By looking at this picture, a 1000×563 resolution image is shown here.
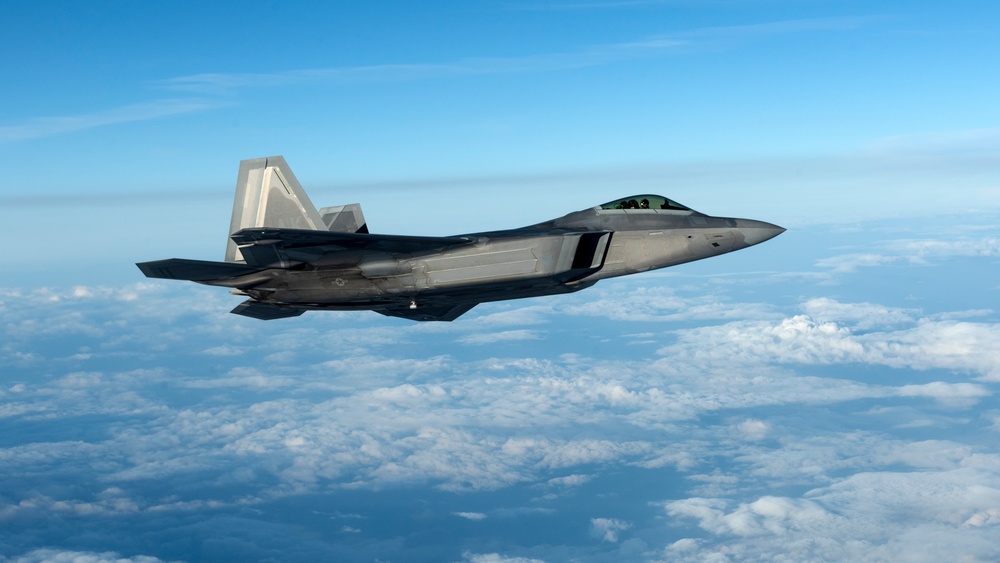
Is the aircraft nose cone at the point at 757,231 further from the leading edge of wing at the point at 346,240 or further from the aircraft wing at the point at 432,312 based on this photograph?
the aircraft wing at the point at 432,312

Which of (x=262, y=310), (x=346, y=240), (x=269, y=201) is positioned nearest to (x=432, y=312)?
(x=346, y=240)

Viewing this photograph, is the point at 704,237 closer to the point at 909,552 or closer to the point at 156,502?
the point at 909,552

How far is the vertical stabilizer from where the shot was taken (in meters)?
22.5

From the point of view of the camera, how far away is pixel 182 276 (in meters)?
19.3

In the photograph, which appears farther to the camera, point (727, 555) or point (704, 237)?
point (727, 555)

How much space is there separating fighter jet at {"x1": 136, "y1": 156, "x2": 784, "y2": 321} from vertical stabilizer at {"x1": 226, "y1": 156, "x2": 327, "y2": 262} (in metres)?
1.62

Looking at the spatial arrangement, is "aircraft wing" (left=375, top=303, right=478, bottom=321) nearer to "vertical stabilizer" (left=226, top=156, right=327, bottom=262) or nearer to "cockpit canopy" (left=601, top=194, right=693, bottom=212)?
"vertical stabilizer" (left=226, top=156, right=327, bottom=262)

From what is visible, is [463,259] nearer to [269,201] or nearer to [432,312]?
[432,312]

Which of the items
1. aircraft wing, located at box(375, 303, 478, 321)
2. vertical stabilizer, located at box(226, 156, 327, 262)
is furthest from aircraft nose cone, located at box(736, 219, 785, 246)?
vertical stabilizer, located at box(226, 156, 327, 262)

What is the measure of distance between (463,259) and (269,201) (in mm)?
7678

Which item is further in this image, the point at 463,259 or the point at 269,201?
the point at 269,201

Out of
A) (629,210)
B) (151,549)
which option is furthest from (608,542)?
(629,210)

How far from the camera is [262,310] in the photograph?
22.2m

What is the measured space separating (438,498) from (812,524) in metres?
96.0
